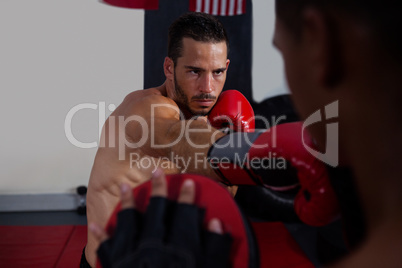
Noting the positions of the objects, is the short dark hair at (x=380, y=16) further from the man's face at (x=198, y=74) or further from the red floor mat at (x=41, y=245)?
the red floor mat at (x=41, y=245)

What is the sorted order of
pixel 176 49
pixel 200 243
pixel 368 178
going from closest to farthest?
pixel 368 178 → pixel 200 243 → pixel 176 49

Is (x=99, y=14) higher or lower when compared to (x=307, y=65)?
higher

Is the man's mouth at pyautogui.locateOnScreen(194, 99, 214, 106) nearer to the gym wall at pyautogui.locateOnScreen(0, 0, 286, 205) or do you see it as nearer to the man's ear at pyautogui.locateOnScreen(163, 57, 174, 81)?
the man's ear at pyautogui.locateOnScreen(163, 57, 174, 81)

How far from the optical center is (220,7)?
7.94 ft

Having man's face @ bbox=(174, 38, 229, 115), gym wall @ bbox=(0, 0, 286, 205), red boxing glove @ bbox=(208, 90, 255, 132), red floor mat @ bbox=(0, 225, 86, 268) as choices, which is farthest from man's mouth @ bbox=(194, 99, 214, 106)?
gym wall @ bbox=(0, 0, 286, 205)

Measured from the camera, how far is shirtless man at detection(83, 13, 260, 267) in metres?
0.87

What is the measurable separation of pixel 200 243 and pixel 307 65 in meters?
0.27

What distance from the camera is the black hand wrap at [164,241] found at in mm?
478

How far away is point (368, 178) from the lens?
0.36 meters

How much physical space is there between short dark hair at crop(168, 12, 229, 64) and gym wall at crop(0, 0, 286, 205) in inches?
46.9

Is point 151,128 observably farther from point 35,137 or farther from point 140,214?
point 35,137

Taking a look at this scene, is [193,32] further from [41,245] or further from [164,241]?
[41,245]

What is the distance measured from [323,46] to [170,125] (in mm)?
647

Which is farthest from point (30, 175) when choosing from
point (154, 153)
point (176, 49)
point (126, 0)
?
point (154, 153)
